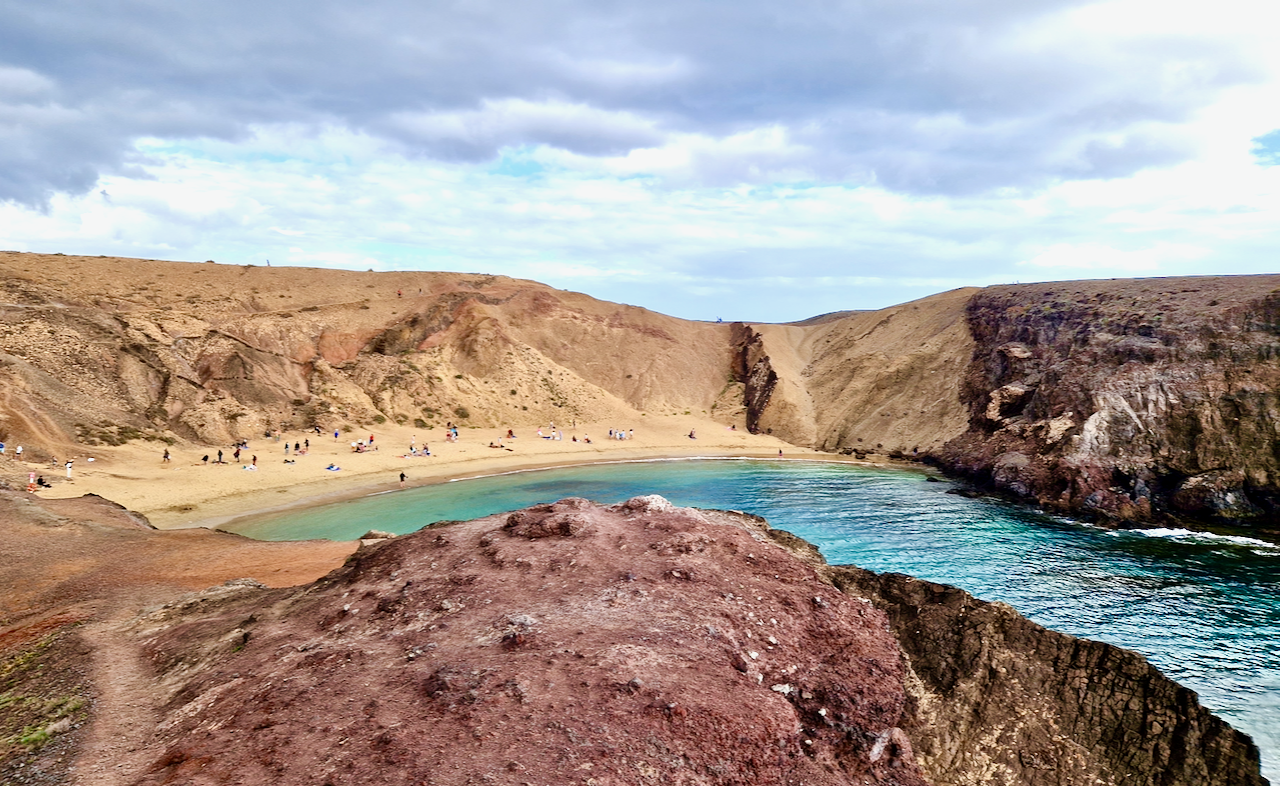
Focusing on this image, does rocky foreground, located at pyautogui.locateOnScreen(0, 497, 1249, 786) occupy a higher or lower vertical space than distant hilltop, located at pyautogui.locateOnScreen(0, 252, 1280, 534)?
lower

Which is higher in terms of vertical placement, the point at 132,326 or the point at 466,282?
the point at 466,282

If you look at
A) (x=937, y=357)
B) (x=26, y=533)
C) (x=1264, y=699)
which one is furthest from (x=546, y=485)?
(x=937, y=357)

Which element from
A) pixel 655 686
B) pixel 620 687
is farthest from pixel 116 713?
pixel 655 686

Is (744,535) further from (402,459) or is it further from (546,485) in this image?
(402,459)

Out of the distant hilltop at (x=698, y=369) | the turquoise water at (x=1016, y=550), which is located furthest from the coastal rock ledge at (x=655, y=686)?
the distant hilltop at (x=698, y=369)

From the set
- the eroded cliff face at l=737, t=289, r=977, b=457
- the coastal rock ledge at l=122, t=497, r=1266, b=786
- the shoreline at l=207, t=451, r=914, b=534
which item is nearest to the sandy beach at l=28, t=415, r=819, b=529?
the shoreline at l=207, t=451, r=914, b=534

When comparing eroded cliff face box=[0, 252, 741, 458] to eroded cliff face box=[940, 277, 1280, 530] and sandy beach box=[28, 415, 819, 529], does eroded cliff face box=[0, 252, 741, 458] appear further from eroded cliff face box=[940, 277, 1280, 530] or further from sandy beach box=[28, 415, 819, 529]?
eroded cliff face box=[940, 277, 1280, 530]
